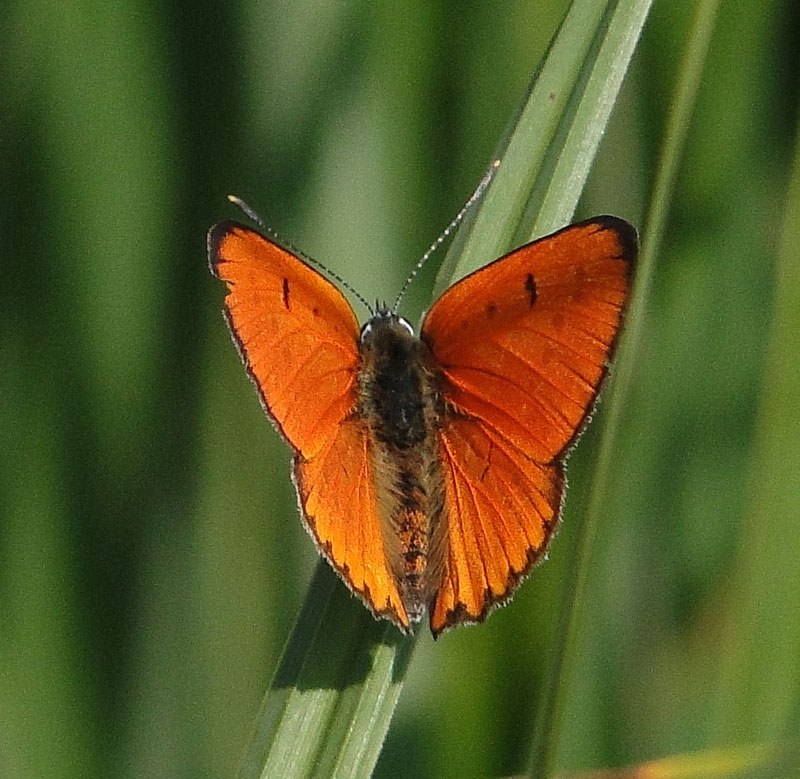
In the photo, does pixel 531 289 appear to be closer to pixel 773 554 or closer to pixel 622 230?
pixel 622 230

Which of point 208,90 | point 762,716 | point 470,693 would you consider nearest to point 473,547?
point 470,693

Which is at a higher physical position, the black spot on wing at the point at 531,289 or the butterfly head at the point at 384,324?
the black spot on wing at the point at 531,289

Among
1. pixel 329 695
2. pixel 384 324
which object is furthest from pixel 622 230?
pixel 329 695

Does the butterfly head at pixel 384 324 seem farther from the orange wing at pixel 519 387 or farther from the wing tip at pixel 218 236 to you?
the wing tip at pixel 218 236

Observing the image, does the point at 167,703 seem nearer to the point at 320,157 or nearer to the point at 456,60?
the point at 320,157

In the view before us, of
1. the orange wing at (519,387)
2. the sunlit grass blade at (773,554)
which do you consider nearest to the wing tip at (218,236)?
the orange wing at (519,387)

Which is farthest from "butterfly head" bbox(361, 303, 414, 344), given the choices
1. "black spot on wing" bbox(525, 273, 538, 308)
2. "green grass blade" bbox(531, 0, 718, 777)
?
"green grass blade" bbox(531, 0, 718, 777)

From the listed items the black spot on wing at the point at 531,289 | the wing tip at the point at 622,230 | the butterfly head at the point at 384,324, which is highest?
the wing tip at the point at 622,230
